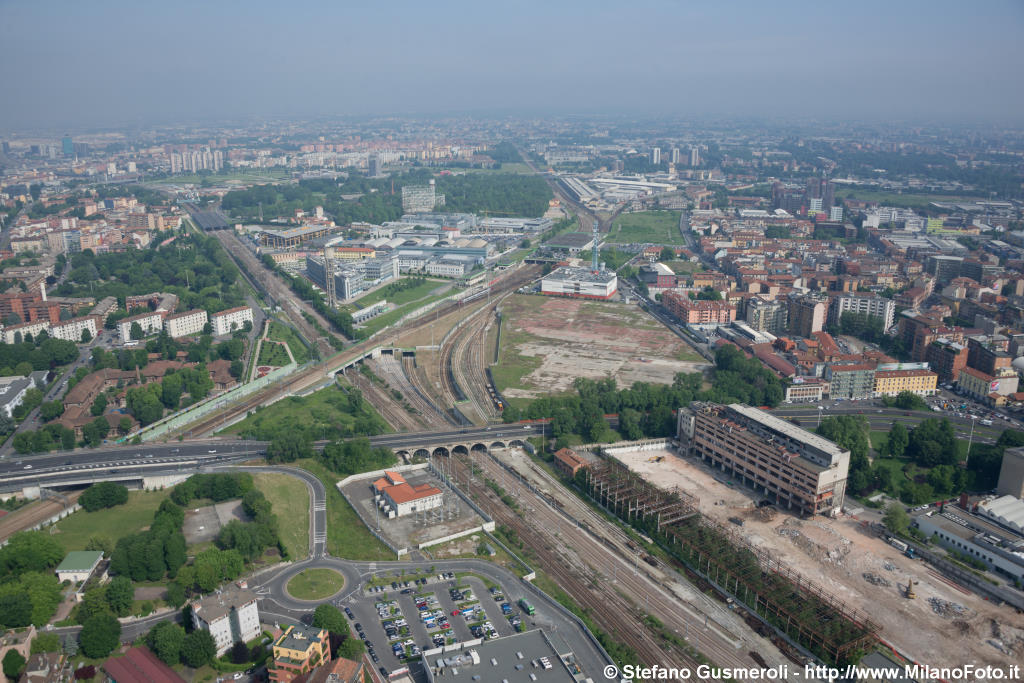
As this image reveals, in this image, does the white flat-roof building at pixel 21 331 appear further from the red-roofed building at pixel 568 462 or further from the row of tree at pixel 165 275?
the red-roofed building at pixel 568 462

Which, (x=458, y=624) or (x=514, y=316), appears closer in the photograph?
(x=458, y=624)

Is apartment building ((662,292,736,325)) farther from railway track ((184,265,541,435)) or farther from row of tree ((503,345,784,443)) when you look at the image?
railway track ((184,265,541,435))

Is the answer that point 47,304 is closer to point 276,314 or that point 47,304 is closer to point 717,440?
point 276,314

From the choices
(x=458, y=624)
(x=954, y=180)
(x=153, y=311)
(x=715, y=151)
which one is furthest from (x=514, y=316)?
(x=715, y=151)

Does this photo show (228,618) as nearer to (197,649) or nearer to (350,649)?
(197,649)

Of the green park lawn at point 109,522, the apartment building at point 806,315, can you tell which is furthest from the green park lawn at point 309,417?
the apartment building at point 806,315

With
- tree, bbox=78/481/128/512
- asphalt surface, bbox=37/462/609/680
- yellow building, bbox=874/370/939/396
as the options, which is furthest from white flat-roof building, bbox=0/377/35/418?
yellow building, bbox=874/370/939/396

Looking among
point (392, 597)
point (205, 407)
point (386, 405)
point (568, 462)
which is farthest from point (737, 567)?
point (205, 407)
